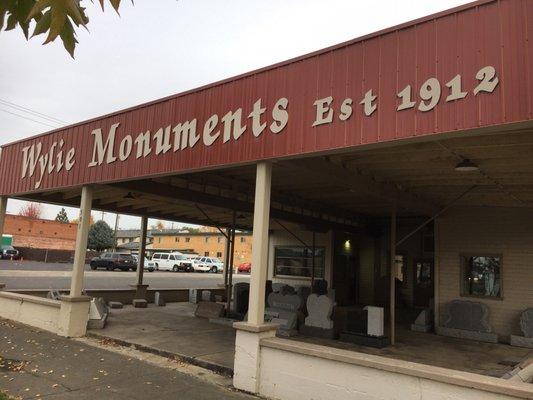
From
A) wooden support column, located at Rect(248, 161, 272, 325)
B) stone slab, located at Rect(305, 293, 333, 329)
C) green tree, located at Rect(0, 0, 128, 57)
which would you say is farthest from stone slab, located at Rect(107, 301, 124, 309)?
green tree, located at Rect(0, 0, 128, 57)

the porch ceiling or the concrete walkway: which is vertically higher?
the porch ceiling

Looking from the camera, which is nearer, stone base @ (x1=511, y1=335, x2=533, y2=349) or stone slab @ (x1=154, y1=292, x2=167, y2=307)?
stone base @ (x1=511, y1=335, x2=533, y2=349)

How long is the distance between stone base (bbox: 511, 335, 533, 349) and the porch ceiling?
10.8 ft

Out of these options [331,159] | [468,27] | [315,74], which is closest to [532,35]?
[468,27]

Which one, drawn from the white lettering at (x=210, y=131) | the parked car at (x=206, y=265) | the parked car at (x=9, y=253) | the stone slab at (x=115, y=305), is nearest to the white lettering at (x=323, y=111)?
the white lettering at (x=210, y=131)

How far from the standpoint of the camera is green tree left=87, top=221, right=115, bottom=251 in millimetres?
70000

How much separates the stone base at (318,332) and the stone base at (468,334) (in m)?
3.36

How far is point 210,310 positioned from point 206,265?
4245 centimetres

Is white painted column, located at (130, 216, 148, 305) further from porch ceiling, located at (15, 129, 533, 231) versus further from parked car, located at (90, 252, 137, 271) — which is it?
parked car, located at (90, 252, 137, 271)

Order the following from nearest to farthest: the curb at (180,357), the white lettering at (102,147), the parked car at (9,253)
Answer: the curb at (180,357), the white lettering at (102,147), the parked car at (9,253)

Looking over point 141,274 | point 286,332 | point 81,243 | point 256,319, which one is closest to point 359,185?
point 256,319

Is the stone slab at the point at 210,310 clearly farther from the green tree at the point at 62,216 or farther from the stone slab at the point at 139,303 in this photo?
the green tree at the point at 62,216

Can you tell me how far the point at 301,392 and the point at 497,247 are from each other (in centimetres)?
830

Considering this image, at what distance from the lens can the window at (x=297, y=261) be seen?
61.8 feet
